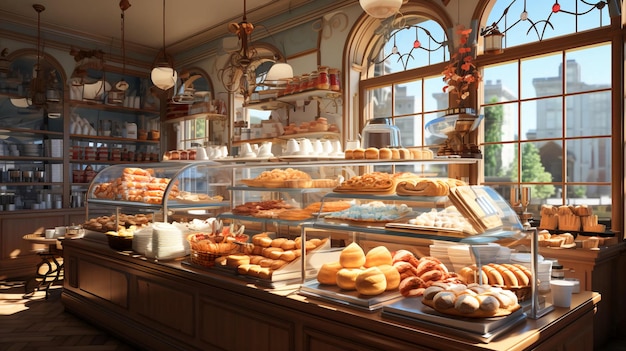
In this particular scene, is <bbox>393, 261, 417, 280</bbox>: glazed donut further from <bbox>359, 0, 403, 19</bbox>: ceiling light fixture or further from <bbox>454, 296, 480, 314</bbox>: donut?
<bbox>359, 0, 403, 19</bbox>: ceiling light fixture

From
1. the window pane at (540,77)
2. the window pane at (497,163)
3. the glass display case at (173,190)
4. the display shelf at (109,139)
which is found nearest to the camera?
the glass display case at (173,190)

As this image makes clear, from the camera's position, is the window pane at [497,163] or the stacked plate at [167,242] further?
the window pane at [497,163]

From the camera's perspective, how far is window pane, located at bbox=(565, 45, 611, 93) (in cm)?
406

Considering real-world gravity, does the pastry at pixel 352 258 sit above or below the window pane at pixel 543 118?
below

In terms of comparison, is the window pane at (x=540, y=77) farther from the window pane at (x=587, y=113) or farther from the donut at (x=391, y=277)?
the donut at (x=391, y=277)

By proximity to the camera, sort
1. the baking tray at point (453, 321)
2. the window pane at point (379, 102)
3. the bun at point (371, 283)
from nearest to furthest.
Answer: the baking tray at point (453, 321) < the bun at point (371, 283) < the window pane at point (379, 102)

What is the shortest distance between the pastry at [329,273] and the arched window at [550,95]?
2.57 meters

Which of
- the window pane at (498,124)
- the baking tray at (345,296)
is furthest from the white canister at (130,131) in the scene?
the baking tray at (345,296)

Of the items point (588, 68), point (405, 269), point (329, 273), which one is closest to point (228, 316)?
point (329, 273)

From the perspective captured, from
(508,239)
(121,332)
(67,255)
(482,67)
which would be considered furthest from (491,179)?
(67,255)

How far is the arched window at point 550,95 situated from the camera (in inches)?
158

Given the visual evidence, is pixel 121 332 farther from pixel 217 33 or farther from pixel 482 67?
pixel 217 33

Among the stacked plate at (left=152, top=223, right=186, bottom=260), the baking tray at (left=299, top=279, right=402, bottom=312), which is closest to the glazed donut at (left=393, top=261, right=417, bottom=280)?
the baking tray at (left=299, top=279, right=402, bottom=312)

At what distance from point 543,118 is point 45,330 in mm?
5110
